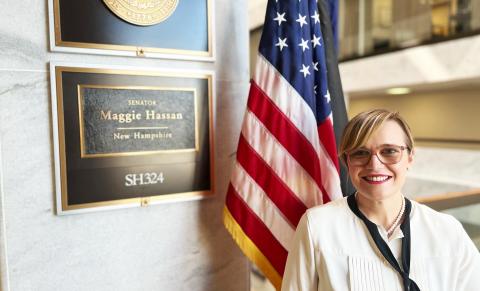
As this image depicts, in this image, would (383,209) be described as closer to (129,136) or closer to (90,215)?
(129,136)

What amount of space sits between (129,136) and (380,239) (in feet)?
3.55

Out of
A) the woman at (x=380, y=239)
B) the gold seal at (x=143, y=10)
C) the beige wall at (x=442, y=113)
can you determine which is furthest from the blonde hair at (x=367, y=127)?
the beige wall at (x=442, y=113)

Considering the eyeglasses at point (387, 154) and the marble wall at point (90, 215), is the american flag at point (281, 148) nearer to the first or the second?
the marble wall at point (90, 215)

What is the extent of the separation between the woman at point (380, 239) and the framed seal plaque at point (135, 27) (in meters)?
0.85

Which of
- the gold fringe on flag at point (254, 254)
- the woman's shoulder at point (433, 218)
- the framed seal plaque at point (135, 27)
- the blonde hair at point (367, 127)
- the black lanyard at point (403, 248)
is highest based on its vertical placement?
the framed seal plaque at point (135, 27)

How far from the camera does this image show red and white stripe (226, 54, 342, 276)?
1517mm

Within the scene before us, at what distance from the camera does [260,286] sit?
11.8 feet

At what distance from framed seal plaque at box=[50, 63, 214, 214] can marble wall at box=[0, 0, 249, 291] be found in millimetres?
49

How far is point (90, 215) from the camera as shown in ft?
4.78

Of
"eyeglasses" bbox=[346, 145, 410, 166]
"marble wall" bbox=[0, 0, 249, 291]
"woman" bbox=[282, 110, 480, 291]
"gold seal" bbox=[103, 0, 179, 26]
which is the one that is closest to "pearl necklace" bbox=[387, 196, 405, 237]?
"woman" bbox=[282, 110, 480, 291]

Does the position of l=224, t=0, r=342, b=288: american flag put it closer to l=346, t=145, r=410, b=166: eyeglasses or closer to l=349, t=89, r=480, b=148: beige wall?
l=346, t=145, r=410, b=166: eyeglasses

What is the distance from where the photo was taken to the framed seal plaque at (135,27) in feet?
4.43

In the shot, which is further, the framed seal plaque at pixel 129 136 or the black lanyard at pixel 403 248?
the framed seal plaque at pixel 129 136

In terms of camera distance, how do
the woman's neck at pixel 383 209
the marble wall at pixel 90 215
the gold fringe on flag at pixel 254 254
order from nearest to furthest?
1. the woman's neck at pixel 383 209
2. the marble wall at pixel 90 215
3. the gold fringe on flag at pixel 254 254
